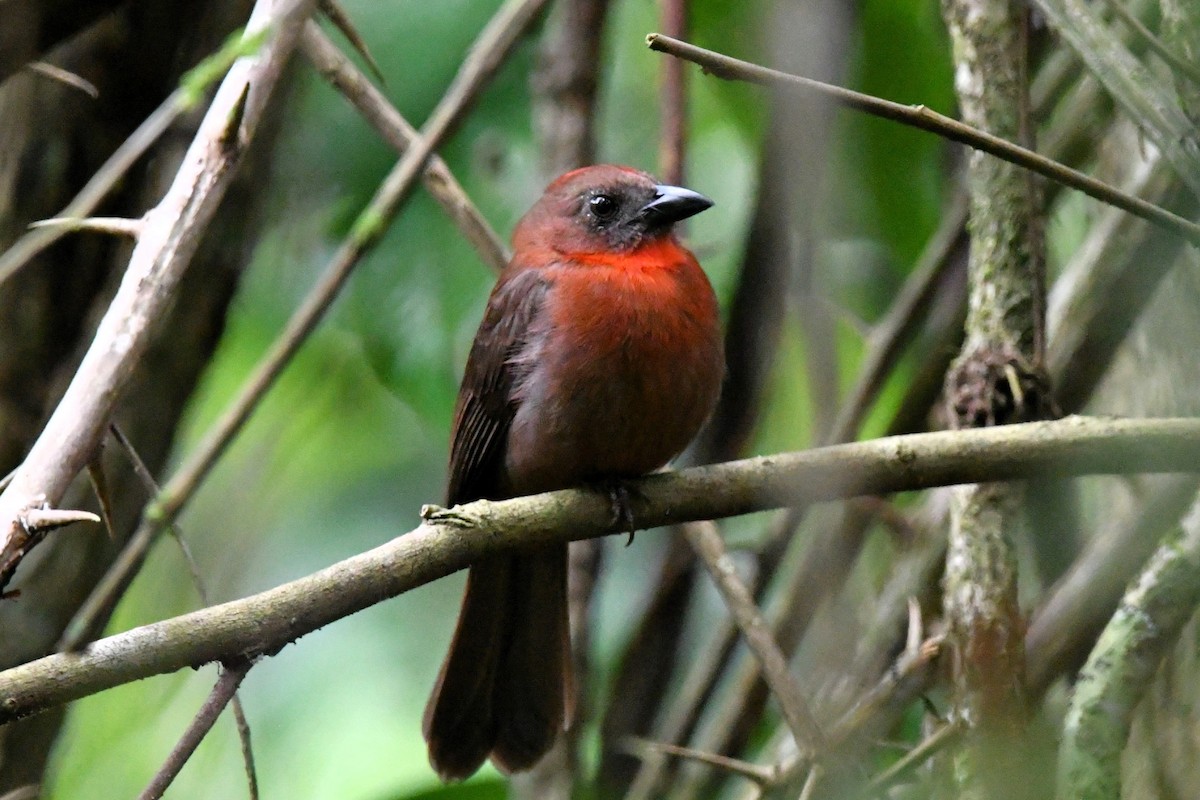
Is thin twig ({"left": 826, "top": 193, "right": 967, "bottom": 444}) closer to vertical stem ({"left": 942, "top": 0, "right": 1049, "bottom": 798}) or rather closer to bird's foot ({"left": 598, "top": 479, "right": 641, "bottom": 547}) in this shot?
vertical stem ({"left": 942, "top": 0, "right": 1049, "bottom": 798})

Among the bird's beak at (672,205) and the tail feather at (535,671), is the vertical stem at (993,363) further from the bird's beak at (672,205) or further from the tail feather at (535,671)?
the tail feather at (535,671)

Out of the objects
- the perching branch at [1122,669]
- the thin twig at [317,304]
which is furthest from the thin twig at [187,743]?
the perching branch at [1122,669]

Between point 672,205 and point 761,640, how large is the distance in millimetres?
1228

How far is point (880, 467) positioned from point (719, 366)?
1093mm

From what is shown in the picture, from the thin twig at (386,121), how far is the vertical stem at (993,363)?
1217 mm

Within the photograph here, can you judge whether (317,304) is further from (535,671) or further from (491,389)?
(535,671)

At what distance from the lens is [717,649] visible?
402 cm

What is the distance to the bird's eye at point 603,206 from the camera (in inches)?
151

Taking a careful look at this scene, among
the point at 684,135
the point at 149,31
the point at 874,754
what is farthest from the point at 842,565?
→ the point at 149,31

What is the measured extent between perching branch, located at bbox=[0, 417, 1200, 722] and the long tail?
929mm

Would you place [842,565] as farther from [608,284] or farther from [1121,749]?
[1121,749]

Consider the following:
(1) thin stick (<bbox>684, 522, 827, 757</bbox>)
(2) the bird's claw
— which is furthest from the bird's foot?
(1) thin stick (<bbox>684, 522, 827, 757</bbox>)

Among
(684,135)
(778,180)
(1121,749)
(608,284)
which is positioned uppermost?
(684,135)

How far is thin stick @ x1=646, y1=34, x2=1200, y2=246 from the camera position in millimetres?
1820
